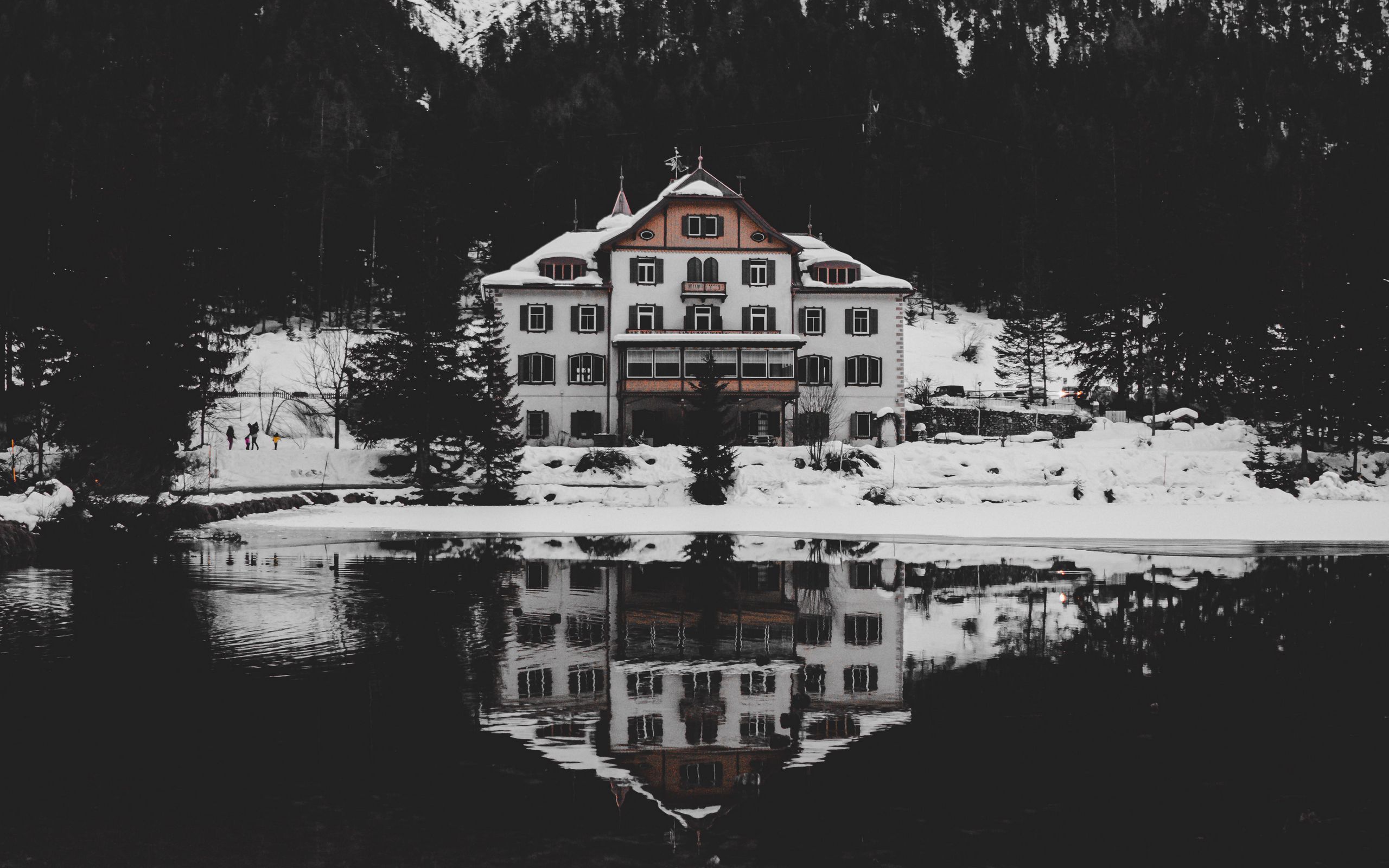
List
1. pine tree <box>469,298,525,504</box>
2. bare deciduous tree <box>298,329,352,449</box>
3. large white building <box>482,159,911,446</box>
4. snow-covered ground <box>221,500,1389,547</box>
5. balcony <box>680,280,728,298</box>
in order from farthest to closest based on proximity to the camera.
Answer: bare deciduous tree <box>298,329,352,449</box> → balcony <box>680,280,728,298</box> → large white building <box>482,159,911,446</box> → pine tree <box>469,298,525,504</box> → snow-covered ground <box>221,500,1389,547</box>

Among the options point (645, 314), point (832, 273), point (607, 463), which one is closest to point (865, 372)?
point (832, 273)

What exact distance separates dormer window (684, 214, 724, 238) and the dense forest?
41.8ft

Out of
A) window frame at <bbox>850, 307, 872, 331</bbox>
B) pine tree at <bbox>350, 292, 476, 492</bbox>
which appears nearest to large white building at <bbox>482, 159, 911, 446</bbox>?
window frame at <bbox>850, 307, 872, 331</bbox>

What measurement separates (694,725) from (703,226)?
49166 mm

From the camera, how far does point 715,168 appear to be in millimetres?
104562

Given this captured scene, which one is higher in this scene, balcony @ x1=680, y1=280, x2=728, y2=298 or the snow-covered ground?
balcony @ x1=680, y1=280, x2=728, y2=298

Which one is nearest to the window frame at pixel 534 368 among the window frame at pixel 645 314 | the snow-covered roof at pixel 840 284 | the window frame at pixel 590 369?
the window frame at pixel 590 369

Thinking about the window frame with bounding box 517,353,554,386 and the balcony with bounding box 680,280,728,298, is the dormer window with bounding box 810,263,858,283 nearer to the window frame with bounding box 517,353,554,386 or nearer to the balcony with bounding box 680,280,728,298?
the balcony with bounding box 680,280,728,298

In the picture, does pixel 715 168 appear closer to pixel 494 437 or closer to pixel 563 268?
pixel 563 268

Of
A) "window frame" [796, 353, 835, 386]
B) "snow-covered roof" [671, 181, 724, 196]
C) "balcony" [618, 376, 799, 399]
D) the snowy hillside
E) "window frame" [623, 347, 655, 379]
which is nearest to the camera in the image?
"balcony" [618, 376, 799, 399]

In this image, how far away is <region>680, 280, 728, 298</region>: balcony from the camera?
56.0 meters

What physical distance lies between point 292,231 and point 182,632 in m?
79.7

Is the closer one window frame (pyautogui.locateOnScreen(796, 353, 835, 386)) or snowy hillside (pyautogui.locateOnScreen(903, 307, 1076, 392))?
window frame (pyautogui.locateOnScreen(796, 353, 835, 386))

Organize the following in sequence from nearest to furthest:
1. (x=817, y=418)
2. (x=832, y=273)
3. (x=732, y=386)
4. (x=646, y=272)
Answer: (x=817, y=418)
(x=732, y=386)
(x=646, y=272)
(x=832, y=273)
